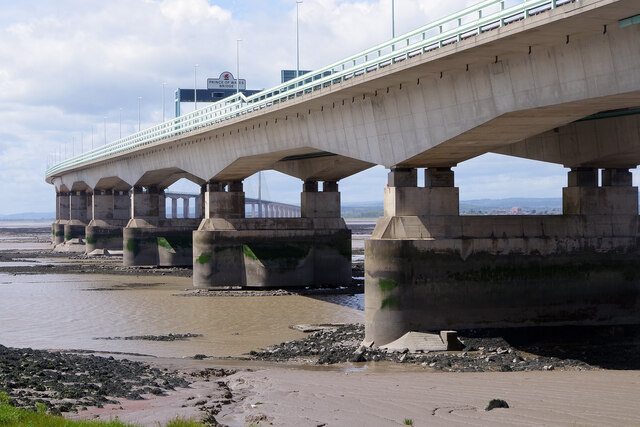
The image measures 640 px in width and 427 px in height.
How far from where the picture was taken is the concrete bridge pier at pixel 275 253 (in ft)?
150

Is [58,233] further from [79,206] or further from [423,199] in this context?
[423,199]

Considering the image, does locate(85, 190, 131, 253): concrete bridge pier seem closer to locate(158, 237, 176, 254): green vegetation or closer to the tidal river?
locate(158, 237, 176, 254): green vegetation

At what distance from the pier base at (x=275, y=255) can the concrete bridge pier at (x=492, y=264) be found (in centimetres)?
1762

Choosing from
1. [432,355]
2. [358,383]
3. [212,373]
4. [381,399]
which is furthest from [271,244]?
[381,399]

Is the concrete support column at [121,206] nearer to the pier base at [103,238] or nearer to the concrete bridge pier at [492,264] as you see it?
the pier base at [103,238]

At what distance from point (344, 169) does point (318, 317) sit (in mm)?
12345

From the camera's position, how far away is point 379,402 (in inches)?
601

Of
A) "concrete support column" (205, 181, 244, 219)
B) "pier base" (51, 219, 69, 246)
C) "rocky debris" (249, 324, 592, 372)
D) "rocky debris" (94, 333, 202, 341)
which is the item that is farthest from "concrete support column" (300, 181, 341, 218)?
"pier base" (51, 219, 69, 246)

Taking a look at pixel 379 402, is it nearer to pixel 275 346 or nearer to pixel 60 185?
pixel 275 346

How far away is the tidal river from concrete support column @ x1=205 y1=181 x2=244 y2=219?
432cm

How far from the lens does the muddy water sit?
27492 mm

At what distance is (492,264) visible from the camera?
87.1 feet

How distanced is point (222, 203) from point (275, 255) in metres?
4.93

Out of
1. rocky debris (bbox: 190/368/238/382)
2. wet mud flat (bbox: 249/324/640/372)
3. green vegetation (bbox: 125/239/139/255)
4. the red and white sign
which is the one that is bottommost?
wet mud flat (bbox: 249/324/640/372)
